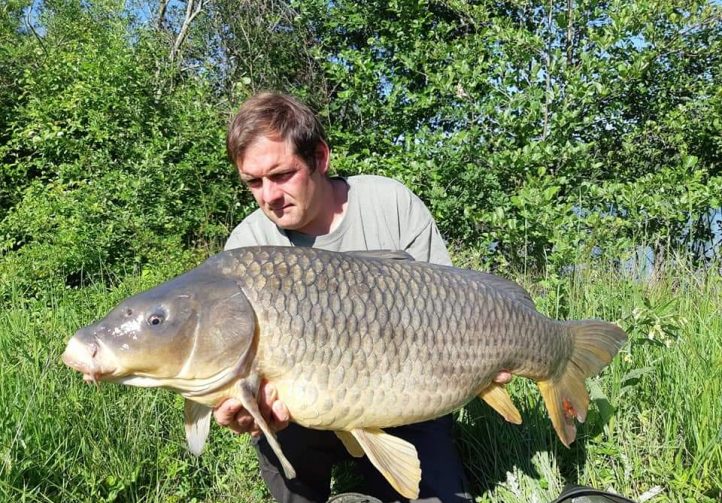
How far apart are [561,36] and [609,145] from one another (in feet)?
3.23

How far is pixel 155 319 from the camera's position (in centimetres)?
122

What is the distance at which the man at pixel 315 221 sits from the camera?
177 centimetres

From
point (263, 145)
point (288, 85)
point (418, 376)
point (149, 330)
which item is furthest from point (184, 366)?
point (288, 85)

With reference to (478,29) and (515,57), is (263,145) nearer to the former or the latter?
(515,57)

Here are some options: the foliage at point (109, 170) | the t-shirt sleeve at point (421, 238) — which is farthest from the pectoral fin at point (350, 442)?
the foliage at point (109, 170)

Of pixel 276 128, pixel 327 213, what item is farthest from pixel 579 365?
pixel 276 128

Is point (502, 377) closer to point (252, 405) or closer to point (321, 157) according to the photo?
point (252, 405)

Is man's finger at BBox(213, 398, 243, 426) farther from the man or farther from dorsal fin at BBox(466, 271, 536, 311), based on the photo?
dorsal fin at BBox(466, 271, 536, 311)

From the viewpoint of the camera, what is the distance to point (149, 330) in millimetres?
1203

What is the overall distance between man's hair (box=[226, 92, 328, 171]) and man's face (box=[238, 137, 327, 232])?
2 cm

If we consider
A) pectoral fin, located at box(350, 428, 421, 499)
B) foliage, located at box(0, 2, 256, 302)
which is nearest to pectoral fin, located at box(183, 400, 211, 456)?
pectoral fin, located at box(350, 428, 421, 499)

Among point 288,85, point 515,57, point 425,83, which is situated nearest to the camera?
point 515,57

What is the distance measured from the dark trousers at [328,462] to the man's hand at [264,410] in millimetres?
449

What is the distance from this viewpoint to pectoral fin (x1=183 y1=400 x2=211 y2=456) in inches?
56.6
